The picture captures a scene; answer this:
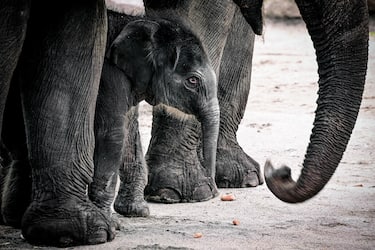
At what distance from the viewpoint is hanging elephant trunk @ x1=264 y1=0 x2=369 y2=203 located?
5.33 metres

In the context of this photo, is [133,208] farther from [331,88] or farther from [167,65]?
[331,88]

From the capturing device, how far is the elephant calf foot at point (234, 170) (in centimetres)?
810

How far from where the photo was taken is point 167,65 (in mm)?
6664

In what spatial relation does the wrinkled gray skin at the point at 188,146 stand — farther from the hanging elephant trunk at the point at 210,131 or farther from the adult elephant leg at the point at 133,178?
the hanging elephant trunk at the point at 210,131

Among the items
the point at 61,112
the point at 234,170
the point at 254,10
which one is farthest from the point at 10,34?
the point at 234,170

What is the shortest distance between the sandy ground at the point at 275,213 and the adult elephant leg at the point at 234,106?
129mm

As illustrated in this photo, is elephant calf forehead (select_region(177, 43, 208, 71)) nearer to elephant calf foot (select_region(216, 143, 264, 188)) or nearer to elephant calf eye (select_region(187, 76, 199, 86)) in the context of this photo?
elephant calf eye (select_region(187, 76, 199, 86))

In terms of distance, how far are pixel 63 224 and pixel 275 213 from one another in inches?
59.7

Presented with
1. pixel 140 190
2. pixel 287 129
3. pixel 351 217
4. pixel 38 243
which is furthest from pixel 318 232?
pixel 287 129

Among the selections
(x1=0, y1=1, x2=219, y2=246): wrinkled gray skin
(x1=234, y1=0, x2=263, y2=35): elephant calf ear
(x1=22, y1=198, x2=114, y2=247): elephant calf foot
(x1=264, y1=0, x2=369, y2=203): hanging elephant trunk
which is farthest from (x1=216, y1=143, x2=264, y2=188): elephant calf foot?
(x1=264, y1=0, x2=369, y2=203): hanging elephant trunk

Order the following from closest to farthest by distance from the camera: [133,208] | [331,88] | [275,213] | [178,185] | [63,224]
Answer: [331,88], [63,224], [133,208], [275,213], [178,185]

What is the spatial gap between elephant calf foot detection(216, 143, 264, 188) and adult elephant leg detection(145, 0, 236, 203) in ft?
1.36

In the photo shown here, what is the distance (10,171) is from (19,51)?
1.14 meters

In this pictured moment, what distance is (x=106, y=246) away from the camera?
606 cm
